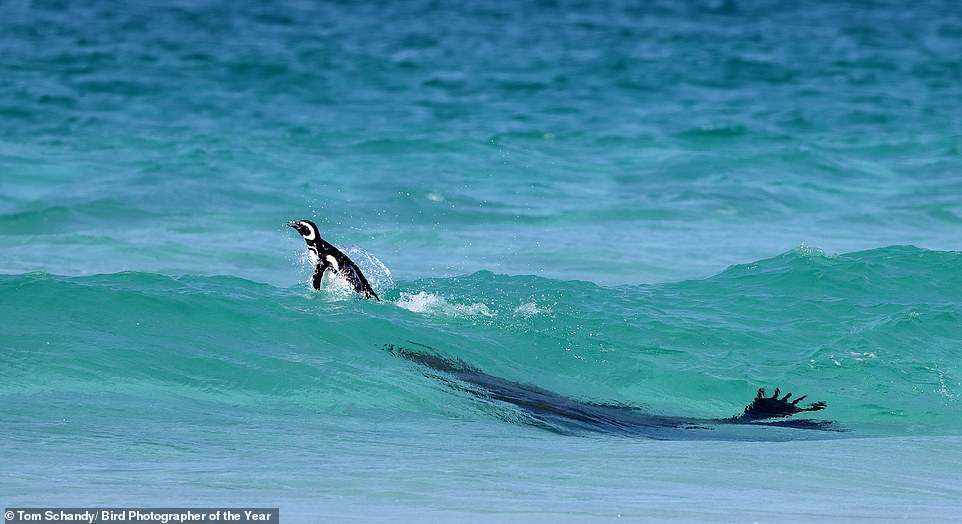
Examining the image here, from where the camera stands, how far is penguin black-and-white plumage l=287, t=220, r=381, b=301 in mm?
10445

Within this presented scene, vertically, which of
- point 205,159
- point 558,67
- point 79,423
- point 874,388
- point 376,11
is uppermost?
point 376,11

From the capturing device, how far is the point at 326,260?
10.5m

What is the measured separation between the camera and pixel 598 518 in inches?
219

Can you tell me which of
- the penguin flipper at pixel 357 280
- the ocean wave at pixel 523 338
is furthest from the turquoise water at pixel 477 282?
the penguin flipper at pixel 357 280

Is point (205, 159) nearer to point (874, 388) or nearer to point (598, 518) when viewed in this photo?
point (874, 388)

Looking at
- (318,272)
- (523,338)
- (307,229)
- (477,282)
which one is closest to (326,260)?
(318,272)

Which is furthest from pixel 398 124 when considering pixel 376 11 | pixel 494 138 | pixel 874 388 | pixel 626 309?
pixel 376 11

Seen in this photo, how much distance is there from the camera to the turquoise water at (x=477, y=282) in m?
6.53

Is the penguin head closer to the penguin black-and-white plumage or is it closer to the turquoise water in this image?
the penguin black-and-white plumage

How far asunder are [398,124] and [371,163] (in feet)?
12.7

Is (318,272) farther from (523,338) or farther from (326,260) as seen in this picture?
(523,338)
